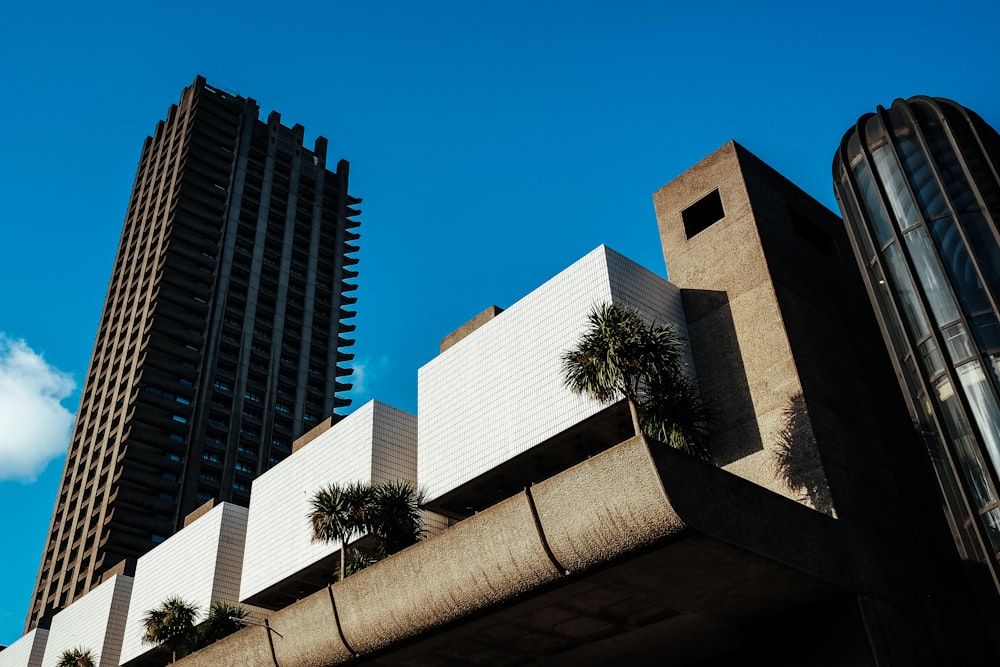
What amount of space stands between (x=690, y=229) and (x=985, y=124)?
9993 millimetres

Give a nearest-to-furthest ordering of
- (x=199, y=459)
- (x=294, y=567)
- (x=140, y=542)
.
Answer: (x=294, y=567)
(x=140, y=542)
(x=199, y=459)

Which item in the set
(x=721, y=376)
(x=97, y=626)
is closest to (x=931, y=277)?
(x=721, y=376)

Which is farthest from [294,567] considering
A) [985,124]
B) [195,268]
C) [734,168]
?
[195,268]

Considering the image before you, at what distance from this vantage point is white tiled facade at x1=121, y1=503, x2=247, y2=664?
44.6 m

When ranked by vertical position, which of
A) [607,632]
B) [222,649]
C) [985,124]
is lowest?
[607,632]

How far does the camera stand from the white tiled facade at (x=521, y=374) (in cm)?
3112

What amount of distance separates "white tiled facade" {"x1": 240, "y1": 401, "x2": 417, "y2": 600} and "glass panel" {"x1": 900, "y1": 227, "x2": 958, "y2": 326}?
20948 millimetres

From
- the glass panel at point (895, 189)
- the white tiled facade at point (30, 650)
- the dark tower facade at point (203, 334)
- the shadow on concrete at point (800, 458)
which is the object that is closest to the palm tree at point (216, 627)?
the shadow on concrete at point (800, 458)

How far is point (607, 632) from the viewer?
79.8ft

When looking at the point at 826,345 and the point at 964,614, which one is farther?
the point at 826,345

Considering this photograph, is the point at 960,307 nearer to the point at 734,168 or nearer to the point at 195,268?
the point at 734,168

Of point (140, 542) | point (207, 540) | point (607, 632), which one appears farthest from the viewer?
point (140, 542)

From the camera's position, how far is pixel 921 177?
92.9 ft

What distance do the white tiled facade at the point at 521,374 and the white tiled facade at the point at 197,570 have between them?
585 inches
